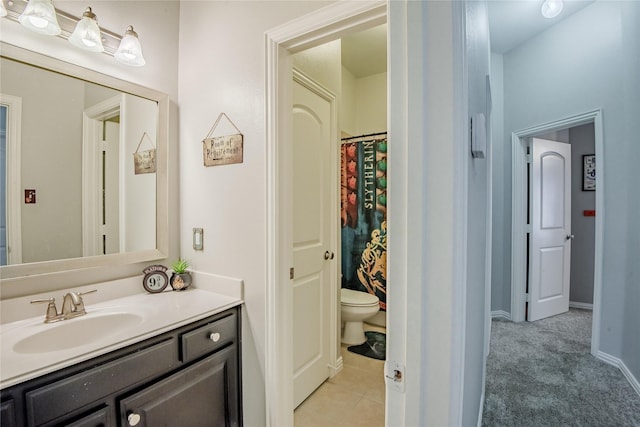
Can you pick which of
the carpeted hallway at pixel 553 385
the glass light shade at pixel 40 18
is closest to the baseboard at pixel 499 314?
the carpeted hallway at pixel 553 385

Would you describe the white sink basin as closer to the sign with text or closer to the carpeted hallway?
the sign with text

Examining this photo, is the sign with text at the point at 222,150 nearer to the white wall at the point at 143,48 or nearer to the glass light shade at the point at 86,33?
the white wall at the point at 143,48

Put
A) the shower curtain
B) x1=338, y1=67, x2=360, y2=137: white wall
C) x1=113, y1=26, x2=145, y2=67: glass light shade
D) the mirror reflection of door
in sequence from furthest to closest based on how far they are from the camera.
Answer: x1=338, y1=67, x2=360, y2=137: white wall, the shower curtain, x1=113, y1=26, x2=145, y2=67: glass light shade, the mirror reflection of door

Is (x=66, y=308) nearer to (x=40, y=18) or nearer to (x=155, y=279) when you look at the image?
(x=155, y=279)

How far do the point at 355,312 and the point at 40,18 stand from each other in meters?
2.62

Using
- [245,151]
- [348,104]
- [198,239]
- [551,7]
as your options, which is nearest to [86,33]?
[245,151]

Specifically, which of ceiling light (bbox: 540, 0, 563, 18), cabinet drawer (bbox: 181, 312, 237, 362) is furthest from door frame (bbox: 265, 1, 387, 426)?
ceiling light (bbox: 540, 0, 563, 18)

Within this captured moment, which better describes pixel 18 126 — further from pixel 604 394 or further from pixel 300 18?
pixel 604 394

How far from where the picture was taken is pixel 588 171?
3723mm

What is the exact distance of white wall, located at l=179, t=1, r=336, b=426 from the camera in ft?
5.09

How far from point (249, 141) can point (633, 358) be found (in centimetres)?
296

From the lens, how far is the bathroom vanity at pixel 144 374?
3.06ft

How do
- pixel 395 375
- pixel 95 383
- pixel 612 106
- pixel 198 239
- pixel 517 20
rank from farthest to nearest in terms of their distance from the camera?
pixel 517 20
pixel 612 106
pixel 198 239
pixel 95 383
pixel 395 375

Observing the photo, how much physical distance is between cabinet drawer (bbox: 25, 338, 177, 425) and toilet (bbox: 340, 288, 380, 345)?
163cm
